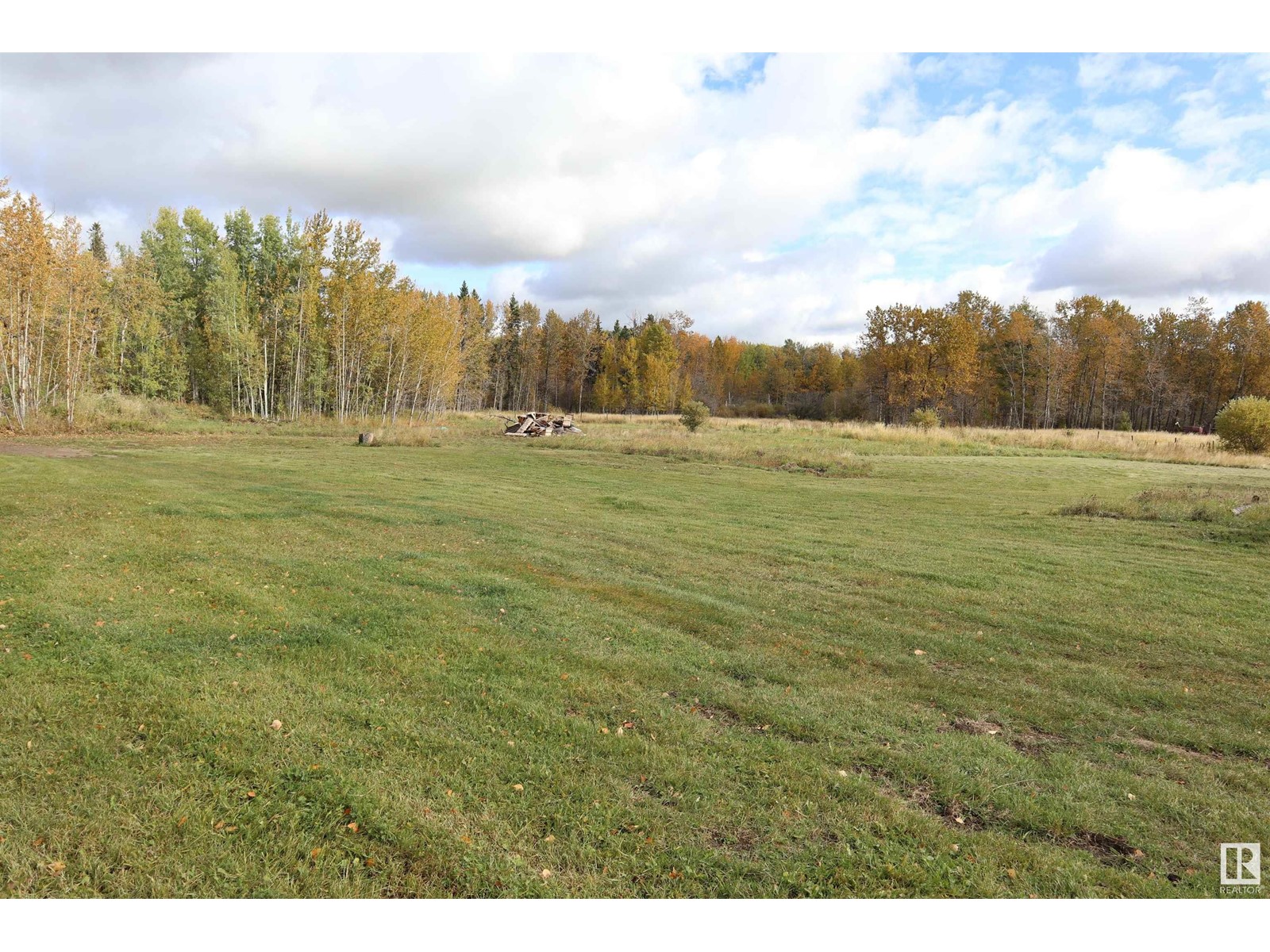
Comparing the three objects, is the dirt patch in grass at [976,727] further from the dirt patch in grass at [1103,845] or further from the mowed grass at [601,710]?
the dirt patch in grass at [1103,845]

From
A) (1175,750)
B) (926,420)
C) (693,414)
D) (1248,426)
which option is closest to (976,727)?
(1175,750)

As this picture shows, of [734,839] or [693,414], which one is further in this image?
[693,414]

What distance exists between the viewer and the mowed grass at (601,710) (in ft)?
11.5

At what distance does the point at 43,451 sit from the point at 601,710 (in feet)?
82.3

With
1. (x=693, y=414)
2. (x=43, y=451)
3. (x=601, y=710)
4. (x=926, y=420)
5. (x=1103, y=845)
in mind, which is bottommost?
(x=1103, y=845)

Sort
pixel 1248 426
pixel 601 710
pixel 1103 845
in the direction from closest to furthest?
pixel 1103 845
pixel 601 710
pixel 1248 426

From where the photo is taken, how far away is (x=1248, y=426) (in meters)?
32.7

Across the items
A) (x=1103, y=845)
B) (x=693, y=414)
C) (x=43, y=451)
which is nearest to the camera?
(x=1103, y=845)

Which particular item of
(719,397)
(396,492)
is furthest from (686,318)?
(396,492)

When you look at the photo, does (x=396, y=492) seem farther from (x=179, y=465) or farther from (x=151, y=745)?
(x=151, y=745)

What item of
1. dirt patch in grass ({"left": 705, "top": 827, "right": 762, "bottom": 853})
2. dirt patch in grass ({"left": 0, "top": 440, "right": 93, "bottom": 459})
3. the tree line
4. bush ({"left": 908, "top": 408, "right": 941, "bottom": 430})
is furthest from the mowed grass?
bush ({"left": 908, "top": 408, "right": 941, "bottom": 430})

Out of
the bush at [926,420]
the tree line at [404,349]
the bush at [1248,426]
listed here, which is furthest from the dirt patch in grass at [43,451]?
the bush at [1248,426]

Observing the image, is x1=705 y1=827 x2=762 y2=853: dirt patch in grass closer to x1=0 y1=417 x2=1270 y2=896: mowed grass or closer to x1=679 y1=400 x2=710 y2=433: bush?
x1=0 y1=417 x2=1270 y2=896: mowed grass

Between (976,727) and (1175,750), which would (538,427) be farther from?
(1175,750)
